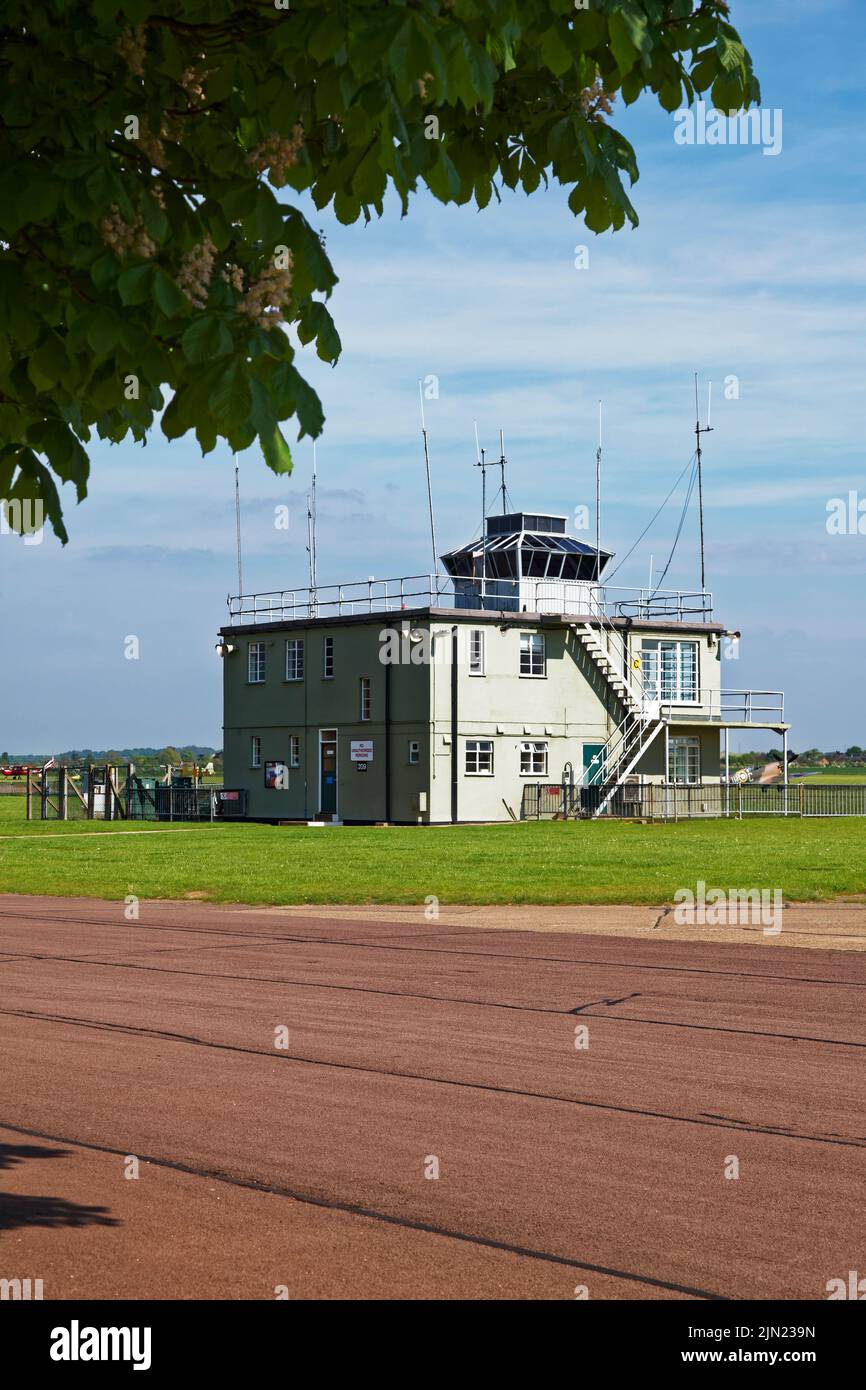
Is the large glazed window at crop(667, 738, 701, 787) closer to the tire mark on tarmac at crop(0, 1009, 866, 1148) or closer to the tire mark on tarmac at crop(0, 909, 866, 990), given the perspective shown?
the tire mark on tarmac at crop(0, 909, 866, 990)

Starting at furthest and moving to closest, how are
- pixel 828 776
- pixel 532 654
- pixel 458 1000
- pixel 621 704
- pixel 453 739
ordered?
pixel 828 776 < pixel 621 704 < pixel 532 654 < pixel 453 739 < pixel 458 1000

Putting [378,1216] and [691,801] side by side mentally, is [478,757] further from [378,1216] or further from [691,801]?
[378,1216]

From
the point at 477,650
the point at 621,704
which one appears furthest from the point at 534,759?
the point at 477,650

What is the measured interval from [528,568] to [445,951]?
137ft

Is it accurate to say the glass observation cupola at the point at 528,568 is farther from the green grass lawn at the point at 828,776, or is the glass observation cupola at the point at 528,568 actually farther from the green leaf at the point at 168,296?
the green leaf at the point at 168,296

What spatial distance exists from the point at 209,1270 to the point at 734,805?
171 ft

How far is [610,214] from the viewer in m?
5.93

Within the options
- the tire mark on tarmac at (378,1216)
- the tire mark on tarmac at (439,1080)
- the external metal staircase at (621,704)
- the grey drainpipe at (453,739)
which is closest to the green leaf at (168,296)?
the tire mark on tarmac at (378,1216)

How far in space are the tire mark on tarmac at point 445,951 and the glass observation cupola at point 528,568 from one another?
35710 millimetres

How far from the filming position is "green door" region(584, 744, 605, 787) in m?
55.9

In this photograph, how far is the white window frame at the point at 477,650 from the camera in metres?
53.8

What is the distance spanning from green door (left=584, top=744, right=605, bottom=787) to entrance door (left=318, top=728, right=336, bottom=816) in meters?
8.81

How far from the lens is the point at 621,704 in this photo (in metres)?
57.2

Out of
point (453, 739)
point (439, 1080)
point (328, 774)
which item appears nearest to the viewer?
point (439, 1080)
